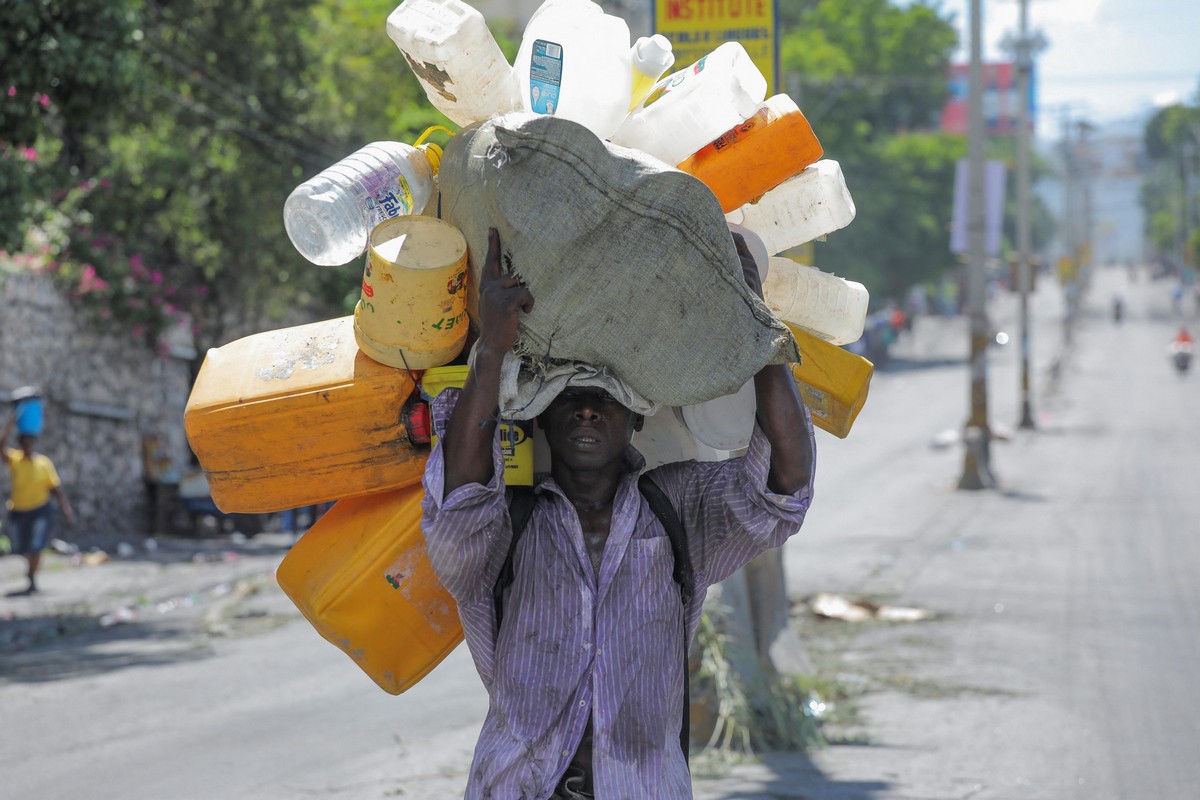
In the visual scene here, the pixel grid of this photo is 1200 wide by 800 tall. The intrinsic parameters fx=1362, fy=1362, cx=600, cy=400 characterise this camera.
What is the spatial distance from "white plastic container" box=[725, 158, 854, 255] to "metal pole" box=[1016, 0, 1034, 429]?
Answer: 2436 centimetres

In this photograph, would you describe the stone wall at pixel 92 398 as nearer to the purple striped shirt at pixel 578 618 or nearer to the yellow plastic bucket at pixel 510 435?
the yellow plastic bucket at pixel 510 435

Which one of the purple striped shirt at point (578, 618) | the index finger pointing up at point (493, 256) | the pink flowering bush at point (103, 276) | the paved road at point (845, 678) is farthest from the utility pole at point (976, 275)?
the index finger pointing up at point (493, 256)

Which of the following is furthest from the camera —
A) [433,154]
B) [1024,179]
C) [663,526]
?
[1024,179]

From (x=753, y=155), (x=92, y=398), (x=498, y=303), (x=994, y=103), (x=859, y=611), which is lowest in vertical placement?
(x=859, y=611)

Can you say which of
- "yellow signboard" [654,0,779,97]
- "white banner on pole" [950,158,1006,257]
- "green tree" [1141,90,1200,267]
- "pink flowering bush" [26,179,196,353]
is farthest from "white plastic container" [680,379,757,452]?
"green tree" [1141,90,1200,267]

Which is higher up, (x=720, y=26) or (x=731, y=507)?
(x=720, y=26)

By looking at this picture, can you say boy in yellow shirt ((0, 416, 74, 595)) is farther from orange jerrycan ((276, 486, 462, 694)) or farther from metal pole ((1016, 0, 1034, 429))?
metal pole ((1016, 0, 1034, 429))

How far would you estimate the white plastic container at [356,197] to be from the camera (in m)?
3.00

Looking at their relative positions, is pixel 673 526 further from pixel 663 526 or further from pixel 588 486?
pixel 588 486

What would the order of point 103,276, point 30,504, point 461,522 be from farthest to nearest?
point 103,276 → point 30,504 → point 461,522

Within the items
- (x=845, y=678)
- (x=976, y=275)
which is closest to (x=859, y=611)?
(x=845, y=678)

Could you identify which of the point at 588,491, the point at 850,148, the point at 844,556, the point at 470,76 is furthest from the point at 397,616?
the point at 850,148

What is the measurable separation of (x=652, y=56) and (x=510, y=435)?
88cm

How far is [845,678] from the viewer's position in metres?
7.86
